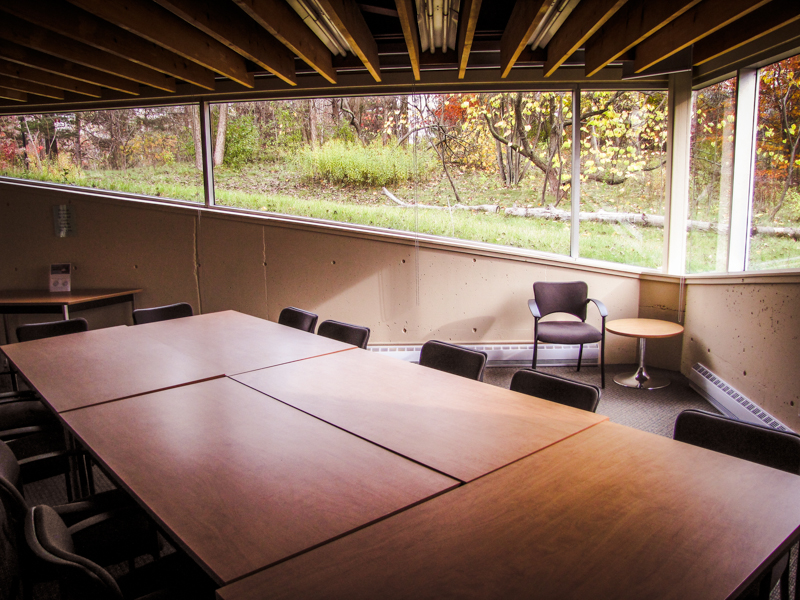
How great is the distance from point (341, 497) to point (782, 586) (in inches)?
59.8

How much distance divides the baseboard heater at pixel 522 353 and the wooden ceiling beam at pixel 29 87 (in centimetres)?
409

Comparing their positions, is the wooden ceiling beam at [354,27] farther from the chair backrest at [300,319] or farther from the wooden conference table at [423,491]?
the wooden conference table at [423,491]

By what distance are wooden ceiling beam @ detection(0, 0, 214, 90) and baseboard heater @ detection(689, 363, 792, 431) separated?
512 centimetres

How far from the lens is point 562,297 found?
5.09 meters

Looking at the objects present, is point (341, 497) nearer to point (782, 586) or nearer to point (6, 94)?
point (782, 586)

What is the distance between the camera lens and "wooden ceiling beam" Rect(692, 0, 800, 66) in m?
3.15

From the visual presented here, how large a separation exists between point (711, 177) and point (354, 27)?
130 inches

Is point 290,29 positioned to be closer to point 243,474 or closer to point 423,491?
point 243,474

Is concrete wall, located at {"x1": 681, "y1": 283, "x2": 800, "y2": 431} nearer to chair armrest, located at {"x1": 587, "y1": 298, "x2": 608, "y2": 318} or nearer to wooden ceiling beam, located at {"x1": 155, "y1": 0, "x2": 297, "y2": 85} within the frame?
chair armrest, located at {"x1": 587, "y1": 298, "x2": 608, "y2": 318}

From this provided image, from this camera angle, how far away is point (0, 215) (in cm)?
588

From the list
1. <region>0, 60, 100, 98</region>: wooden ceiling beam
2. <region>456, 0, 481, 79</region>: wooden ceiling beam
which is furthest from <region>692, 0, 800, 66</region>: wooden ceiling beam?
<region>0, 60, 100, 98</region>: wooden ceiling beam

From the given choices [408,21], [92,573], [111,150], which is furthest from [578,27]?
[111,150]

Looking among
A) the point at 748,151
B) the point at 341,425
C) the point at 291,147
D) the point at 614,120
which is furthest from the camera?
the point at 291,147

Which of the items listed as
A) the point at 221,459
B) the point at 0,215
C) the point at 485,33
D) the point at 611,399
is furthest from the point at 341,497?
the point at 0,215
